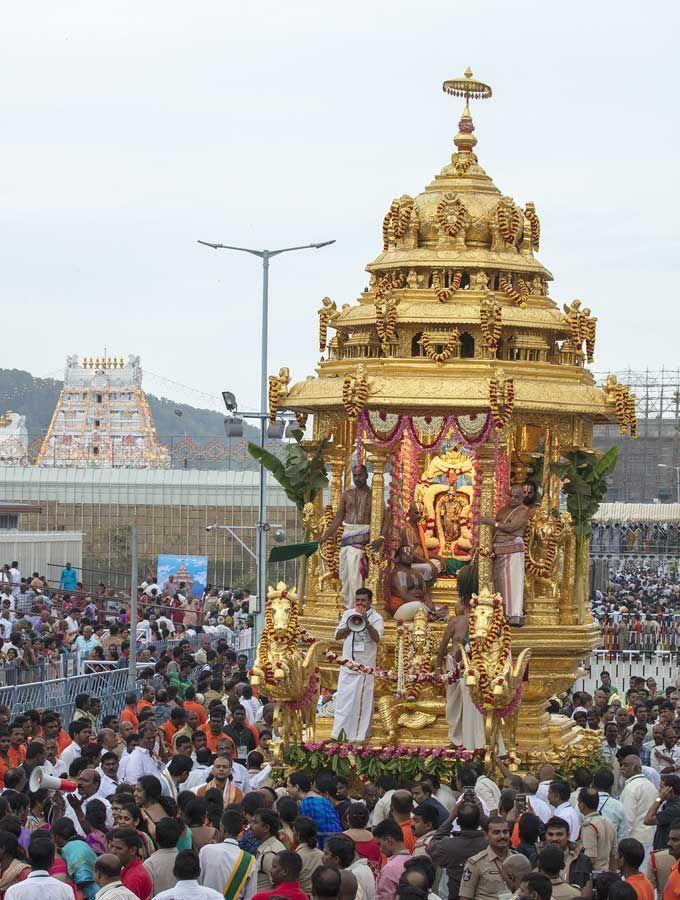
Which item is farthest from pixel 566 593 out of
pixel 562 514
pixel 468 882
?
pixel 468 882

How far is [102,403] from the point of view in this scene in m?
111

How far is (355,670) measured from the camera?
18828mm

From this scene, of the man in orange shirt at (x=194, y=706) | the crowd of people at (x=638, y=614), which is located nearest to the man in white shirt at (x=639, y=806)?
the man in orange shirt at (x=194, y=706)

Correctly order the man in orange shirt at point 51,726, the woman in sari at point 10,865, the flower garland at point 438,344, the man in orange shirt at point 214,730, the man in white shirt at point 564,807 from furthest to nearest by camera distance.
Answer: the flower garland at point 438,344 → the man in orange shirt at point 214,730 → the man in orange shirt at point 51,726 → the man in white shirt at point 564,807 → the woman in sari at point 10,865

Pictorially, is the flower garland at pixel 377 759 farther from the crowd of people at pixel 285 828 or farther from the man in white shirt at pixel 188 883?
the man in white shirt at pixel 188 883

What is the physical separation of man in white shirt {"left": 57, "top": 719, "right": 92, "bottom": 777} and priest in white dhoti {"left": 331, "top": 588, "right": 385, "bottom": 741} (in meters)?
3.42

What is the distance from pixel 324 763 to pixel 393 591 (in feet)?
7.75

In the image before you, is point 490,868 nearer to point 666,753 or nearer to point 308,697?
point 666,753

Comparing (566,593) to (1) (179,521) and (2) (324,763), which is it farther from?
(1) (179,521)

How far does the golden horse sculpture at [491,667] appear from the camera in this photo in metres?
18.0

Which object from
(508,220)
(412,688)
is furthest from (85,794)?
(508,220)

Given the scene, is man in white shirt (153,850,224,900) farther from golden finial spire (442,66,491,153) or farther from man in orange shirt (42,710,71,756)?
golden finial spire (442,66,491,153)

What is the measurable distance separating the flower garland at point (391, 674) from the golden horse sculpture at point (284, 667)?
32cm

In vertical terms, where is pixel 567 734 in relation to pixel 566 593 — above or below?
below
